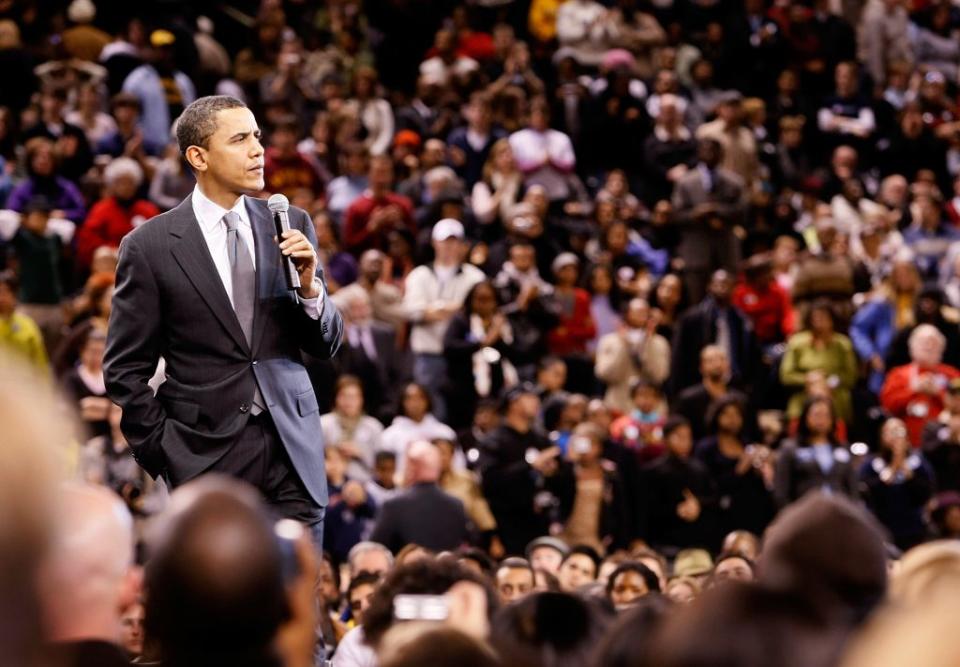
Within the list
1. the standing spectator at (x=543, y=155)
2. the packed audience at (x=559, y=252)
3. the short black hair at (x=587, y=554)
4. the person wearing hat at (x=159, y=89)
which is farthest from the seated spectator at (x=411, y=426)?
the person wearing hat at (x=159, y=89)

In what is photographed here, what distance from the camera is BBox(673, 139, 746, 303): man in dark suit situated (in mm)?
15383

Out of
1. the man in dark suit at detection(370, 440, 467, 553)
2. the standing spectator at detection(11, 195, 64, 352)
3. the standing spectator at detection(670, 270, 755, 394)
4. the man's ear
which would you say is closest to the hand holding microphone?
the man's ear

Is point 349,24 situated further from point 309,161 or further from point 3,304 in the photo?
point 3,304

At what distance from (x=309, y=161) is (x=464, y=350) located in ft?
10.5

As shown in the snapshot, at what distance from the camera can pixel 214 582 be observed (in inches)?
99.3

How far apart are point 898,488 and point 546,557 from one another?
11.0 ft

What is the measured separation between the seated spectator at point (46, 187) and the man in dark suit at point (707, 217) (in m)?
5.26

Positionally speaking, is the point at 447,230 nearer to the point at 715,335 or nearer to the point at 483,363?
the point at 483,363

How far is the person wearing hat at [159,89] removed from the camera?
15656 mm

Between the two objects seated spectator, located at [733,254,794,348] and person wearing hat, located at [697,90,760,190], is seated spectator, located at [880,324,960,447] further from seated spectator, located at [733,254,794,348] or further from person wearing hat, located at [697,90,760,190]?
person wearing hat, located at [697,90,760,190]

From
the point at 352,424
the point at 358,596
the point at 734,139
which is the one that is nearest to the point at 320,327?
the point at 358,596

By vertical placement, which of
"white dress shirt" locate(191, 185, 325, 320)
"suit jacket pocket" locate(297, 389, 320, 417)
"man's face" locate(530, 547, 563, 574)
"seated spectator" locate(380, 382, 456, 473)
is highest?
"white dress shirt" locate(191, 185, 325, 320)

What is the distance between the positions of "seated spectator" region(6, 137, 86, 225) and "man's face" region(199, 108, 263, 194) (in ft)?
29.6

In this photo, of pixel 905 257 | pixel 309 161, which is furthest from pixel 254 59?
pixel 905 257
